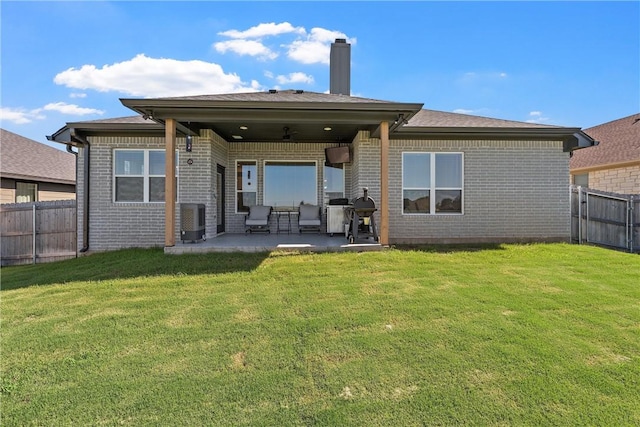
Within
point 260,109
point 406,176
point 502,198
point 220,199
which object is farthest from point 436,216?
point 220,199

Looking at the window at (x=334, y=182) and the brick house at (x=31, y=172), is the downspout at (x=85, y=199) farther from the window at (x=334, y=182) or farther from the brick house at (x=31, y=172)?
the window at (x=334, y=182)

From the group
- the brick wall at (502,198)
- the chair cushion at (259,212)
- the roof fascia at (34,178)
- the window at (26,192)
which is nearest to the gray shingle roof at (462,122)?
the brick wall at (502,198)

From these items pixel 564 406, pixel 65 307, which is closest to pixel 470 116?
pixel 564 406

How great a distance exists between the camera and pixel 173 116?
265 inches

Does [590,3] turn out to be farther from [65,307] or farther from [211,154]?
[65,307]

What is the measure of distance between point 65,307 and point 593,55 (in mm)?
15703

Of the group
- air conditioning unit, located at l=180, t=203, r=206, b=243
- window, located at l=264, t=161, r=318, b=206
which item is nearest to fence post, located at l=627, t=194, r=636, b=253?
window, located at l=264, t=161, r=318, b=206

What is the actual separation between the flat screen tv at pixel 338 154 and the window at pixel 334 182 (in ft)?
1.03

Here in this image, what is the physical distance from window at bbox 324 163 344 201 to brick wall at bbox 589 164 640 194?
31.6 feet

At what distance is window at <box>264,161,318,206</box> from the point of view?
10.4 meters

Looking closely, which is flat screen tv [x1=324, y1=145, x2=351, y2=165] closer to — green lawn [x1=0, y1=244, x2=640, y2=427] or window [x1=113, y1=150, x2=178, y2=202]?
window [x1=113, y1=150, x2=178, y2=202]

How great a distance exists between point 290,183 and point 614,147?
12.0 meters

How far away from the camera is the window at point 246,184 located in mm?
10375

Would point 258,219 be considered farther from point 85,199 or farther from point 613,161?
point 613,161
